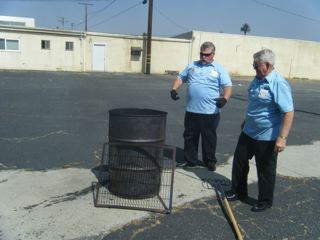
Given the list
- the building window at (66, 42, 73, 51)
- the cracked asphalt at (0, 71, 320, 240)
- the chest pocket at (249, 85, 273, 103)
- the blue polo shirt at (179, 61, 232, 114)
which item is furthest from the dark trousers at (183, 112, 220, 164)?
the building window at (66, 42, 73, 51)

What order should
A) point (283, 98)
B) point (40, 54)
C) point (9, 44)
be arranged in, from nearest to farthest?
point (283, 98) < point (9, 44) < point (40, 54)

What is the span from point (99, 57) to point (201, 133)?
25.5 m

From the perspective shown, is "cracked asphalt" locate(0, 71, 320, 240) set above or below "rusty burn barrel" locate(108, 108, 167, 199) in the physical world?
below

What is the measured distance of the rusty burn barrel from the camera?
4.23 m

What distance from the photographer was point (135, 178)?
430 cm

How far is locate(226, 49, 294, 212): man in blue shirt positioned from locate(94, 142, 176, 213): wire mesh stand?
88cm

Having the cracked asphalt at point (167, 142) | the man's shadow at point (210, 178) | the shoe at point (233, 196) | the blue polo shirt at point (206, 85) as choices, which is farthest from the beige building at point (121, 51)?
the shoe at point (233, 196)

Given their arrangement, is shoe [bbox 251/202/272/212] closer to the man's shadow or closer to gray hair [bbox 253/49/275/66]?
the man's shadow

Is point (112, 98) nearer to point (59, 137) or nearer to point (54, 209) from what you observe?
point (59, 137)

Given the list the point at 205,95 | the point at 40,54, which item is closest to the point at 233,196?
the point at 205,95

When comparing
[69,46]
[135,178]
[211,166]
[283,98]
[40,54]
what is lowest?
[211,166]

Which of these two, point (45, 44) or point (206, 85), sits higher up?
point (45, 44)

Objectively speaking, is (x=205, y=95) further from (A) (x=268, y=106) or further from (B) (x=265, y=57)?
(B) (x=265, y=57)

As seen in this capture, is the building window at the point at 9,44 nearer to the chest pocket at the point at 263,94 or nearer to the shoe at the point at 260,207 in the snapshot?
the chest pocket at the point at 263,94
